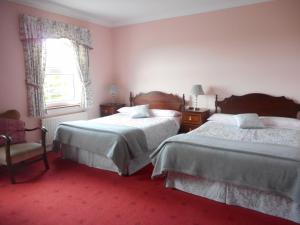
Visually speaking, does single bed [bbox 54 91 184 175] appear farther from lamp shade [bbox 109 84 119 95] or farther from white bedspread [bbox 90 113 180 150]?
lamp shade [bbox 109 84 119 95]

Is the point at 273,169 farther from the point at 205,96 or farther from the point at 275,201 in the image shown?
the point at 205,96

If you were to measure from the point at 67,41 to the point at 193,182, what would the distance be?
3.60m

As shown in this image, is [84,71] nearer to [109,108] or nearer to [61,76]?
[61,76]

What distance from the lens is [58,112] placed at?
455cm

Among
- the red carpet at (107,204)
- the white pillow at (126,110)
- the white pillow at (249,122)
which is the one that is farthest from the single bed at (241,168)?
the white pillow at (126,110)

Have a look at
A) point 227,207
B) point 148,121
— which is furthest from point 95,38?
point 227,207

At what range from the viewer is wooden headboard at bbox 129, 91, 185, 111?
4867 millimetres

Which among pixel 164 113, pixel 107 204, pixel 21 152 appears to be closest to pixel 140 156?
pixel 107 204

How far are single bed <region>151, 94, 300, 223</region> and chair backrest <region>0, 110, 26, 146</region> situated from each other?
217 centimetres

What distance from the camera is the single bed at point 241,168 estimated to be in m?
2.21

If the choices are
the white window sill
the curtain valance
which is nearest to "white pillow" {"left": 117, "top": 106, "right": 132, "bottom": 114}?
the white window sill

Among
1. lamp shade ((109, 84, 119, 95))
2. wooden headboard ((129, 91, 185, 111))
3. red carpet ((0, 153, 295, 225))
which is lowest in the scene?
red carpet ((0, 153, 295, 225))

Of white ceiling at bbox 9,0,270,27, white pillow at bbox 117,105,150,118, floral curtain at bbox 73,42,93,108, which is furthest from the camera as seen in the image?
floral curtain at bbox 73,42,93,108

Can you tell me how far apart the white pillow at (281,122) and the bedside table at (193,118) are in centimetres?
100
